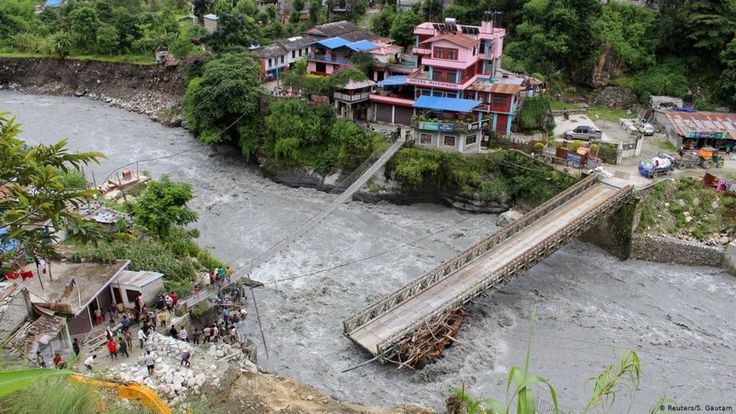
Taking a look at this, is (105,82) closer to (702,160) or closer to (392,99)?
(392,99)

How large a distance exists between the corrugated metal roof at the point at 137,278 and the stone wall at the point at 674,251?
68.0ft

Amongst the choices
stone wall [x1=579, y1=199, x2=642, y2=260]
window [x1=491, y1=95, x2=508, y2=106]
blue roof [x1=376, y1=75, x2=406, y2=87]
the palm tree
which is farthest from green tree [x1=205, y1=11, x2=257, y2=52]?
the palm tree

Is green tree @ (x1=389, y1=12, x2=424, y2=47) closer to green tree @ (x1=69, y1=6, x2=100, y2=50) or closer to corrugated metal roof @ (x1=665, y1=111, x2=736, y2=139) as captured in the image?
corrugated metal roof @ (x1=665, y1=111, x2=736, y2=139)

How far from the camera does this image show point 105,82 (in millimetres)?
52656

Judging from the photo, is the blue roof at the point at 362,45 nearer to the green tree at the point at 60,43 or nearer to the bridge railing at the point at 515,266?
the bridge railing at the point at 515,266

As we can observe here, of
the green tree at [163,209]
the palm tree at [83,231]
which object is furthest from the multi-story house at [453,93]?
the palm tree at [83,231]

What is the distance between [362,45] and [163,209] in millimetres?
22160

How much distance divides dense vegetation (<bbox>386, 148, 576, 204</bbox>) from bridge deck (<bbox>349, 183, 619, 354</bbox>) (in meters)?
2.88

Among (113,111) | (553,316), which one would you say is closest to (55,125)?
(113,111)

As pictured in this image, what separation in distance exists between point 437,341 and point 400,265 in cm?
644

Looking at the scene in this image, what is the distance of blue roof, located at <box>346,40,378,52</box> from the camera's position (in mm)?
40275

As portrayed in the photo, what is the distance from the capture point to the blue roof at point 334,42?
40.2 meters

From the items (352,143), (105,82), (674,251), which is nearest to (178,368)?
(352,143)

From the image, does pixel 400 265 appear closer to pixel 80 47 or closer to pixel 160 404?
pixel 160 404
